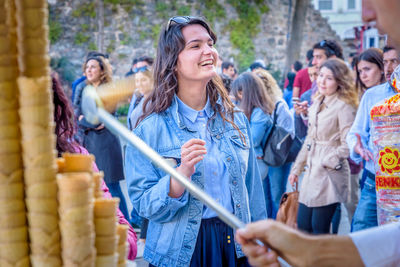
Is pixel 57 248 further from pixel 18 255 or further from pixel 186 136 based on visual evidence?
pixel 186 136

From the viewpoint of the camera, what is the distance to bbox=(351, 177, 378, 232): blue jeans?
3.57 meters

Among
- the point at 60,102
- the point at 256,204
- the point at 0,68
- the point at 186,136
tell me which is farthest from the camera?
the point at 256,204

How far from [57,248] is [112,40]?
49.9 feet

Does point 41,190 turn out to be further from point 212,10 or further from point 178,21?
point 212,10

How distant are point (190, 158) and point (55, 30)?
1407 cm

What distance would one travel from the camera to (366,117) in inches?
156

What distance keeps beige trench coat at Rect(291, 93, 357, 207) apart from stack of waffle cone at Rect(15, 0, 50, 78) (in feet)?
12.3

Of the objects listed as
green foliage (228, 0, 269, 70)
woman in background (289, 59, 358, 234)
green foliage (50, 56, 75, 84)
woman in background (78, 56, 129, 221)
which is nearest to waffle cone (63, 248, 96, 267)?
woman in background (289, 59, 358, 234)

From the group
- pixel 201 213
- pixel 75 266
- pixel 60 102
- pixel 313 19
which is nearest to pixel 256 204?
pixel 201 213

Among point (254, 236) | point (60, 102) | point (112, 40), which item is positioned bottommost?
point (254, 236)

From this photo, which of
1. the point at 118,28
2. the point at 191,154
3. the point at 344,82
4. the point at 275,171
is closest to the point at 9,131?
the point at 191,154

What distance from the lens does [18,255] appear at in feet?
3.22

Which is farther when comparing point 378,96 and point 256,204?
point 378,96

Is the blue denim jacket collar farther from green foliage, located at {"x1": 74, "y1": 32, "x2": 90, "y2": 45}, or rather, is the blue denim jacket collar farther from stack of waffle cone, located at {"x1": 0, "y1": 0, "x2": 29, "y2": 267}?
green foliage, located at {"x1": 74, "y1": 32, "x2": 90, "y2": 45}
